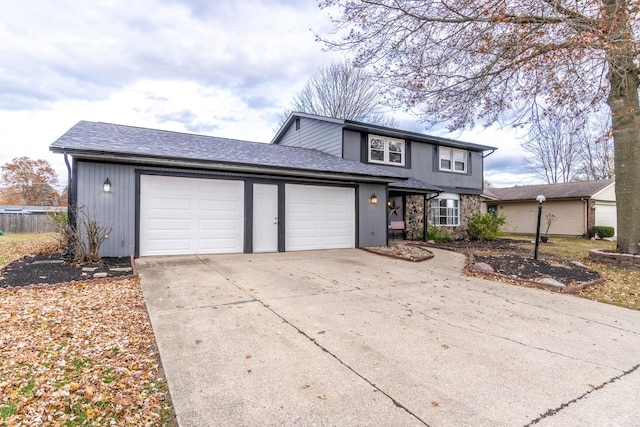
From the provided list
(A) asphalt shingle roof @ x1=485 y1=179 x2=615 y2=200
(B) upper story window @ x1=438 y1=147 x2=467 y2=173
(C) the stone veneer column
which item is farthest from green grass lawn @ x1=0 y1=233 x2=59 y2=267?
(A) asphalt shingle roof @ x1=485 y1=179 x2=615 y2=200

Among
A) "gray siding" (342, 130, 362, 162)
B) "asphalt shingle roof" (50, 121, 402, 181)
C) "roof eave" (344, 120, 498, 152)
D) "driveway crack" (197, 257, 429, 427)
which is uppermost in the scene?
"roof eave" (344, 120, 498, 152)

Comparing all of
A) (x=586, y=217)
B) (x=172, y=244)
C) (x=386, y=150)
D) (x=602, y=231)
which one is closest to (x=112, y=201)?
(x=172, y=244)

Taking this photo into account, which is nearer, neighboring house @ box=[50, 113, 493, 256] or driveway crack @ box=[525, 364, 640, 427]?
driveway crack @ box=[525, 364, 640, 427]

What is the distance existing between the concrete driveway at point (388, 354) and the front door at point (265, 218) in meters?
3.42

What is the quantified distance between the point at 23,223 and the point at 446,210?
81.5ft

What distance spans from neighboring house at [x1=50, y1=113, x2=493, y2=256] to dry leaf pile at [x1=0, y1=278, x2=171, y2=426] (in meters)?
3.41

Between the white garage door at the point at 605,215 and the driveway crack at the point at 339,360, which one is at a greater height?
the white garage door at the point at 605,215

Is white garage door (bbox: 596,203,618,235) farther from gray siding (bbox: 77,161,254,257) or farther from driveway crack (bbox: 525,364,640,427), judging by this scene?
gray siding (bbox: 77,161,254,257)

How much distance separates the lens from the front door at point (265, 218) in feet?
29.7

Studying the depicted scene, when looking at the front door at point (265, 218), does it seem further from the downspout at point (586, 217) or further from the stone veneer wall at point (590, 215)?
the stone veneer wall at point (590, 215)

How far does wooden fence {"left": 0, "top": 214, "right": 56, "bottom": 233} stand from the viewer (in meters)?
19.3

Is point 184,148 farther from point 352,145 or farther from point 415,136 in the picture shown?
point 415,136

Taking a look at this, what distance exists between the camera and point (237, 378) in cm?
246

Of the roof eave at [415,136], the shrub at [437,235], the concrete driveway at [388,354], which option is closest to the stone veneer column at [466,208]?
the shrub at [437,235]
